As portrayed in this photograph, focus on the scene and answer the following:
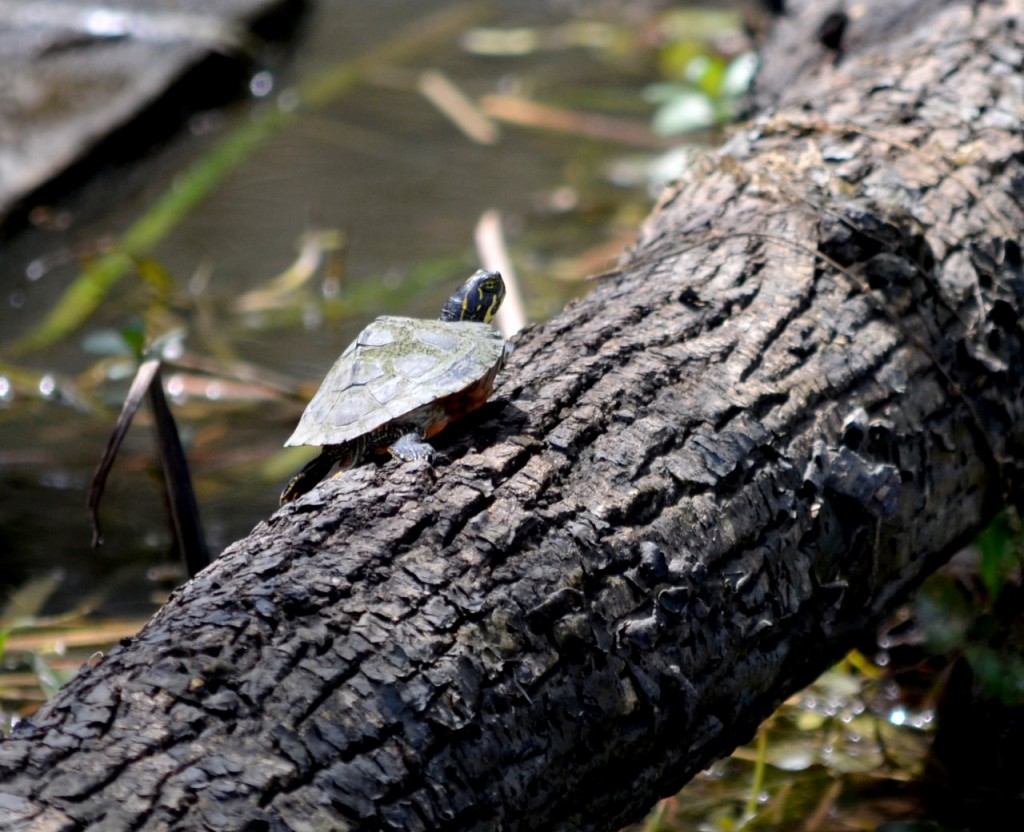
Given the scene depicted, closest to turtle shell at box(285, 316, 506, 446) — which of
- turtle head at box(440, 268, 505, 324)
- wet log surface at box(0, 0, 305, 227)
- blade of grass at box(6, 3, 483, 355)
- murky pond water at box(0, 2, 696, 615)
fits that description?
turtle head at box(440, 268, 505, 324)

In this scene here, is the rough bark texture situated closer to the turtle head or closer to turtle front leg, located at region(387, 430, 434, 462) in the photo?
turtle front leg, located at region(387, 430, 434, 462)

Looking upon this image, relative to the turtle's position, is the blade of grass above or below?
above

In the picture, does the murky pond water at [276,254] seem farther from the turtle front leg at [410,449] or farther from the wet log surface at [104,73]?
the turtle front leg at [410,449]

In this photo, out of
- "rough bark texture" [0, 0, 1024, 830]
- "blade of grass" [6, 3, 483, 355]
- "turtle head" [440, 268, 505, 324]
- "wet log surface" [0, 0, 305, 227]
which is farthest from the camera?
"wet log surface" [0, 0, 305, 227]

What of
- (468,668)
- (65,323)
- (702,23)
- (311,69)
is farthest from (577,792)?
(702,23)

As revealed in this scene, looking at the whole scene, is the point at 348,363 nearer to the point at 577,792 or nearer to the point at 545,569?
the point at 545,569

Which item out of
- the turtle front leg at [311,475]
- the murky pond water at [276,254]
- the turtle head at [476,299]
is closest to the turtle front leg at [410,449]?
the turtle front leg at [311,475]
